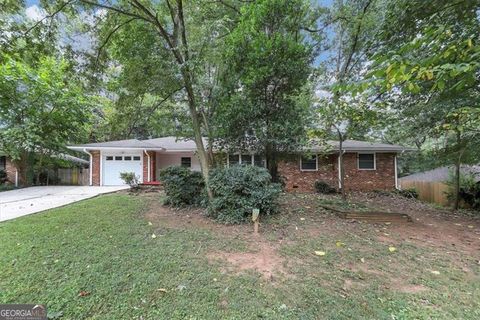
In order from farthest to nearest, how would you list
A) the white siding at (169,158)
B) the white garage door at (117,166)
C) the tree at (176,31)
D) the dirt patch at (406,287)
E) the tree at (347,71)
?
the white siding at (169,158)
the white garage door at (117,166)
the tree at (347,71)
the tree at (176,31)
the dirt patch at (406,287)

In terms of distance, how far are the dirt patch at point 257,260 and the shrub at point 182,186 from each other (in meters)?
3.24

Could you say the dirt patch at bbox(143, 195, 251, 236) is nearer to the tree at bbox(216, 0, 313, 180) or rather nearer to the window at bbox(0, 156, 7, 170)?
the tree at bbox(216, 0, 313, 180)

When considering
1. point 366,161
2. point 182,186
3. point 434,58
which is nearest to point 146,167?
point 182,186

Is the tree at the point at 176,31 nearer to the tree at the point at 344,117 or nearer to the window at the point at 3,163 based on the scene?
the tree at the point at 344,117

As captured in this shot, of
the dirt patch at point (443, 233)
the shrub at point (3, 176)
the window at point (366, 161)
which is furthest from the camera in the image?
the shrub at point (3, 176)

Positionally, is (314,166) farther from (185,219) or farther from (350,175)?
(185,219)

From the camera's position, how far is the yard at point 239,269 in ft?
8.76

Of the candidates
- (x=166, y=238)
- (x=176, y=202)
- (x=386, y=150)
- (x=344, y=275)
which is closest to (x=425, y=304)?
→ (x=344, y=275)

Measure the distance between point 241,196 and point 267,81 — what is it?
3310 millimetres

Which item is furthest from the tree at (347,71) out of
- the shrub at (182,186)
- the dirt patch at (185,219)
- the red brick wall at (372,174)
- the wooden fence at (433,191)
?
the wooden fence at (433,191)

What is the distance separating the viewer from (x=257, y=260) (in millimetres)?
3811

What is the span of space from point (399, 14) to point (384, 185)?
1141cm

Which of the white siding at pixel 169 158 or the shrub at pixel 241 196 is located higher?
the white siding at pixel 169 158

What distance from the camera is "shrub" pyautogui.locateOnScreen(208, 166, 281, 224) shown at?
19.0ft
